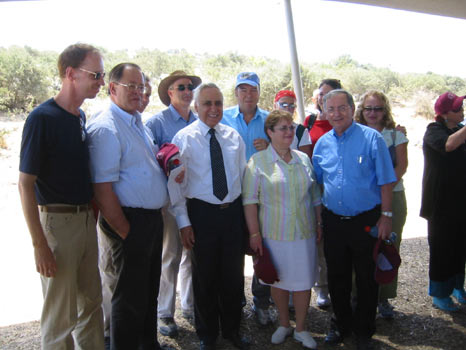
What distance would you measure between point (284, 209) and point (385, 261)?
86cm

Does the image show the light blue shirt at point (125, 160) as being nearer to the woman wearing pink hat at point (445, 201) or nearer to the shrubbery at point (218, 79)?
the woman wearing pink hat at point (445, 201)

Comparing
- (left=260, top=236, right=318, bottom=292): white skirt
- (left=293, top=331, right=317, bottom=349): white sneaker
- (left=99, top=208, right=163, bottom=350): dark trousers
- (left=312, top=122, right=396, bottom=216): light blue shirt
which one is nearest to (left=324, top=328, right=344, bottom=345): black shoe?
(left=293, top=331, right=317, bottom=349): white sneaker

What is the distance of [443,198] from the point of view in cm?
362

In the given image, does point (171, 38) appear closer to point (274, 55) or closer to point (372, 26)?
point (274, 55)

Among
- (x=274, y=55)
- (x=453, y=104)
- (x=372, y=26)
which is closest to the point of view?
(x=453, y=104)

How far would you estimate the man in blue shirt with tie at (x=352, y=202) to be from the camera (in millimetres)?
2961

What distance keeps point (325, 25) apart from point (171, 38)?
579 inches

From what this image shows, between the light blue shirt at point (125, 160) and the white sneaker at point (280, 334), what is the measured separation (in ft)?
4.88

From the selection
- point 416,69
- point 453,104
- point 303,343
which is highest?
point 416,69

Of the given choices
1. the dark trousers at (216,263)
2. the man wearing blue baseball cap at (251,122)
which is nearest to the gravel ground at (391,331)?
the man wearing blue baseball cap at (251,122)

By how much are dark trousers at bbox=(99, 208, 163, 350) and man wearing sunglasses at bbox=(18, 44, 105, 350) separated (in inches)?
9.2

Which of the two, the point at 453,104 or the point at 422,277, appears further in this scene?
the point at 422,277

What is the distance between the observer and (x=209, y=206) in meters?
2.96

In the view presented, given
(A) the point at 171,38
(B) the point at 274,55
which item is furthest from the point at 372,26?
(A) the point at 171,38
